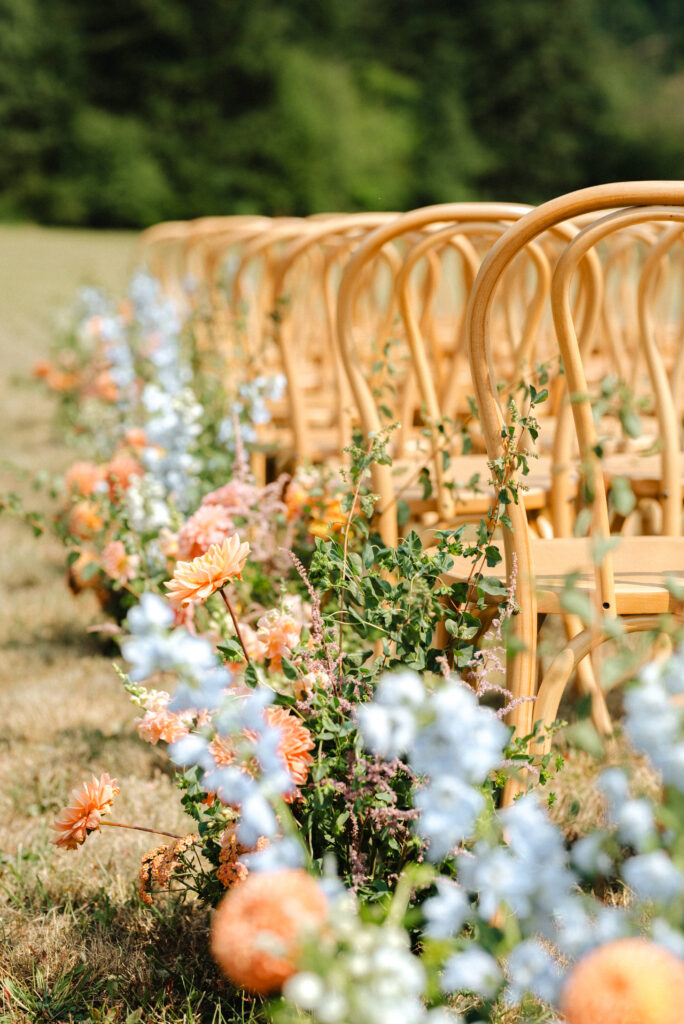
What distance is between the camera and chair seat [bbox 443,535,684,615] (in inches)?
57.7

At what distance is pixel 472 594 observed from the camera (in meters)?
1.45

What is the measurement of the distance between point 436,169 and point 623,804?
3253cm

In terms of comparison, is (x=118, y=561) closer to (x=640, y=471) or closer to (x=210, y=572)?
(x=210, y=572)

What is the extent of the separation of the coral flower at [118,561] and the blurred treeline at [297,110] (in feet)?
87.8

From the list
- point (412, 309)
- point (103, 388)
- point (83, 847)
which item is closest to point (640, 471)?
point (412, 309)

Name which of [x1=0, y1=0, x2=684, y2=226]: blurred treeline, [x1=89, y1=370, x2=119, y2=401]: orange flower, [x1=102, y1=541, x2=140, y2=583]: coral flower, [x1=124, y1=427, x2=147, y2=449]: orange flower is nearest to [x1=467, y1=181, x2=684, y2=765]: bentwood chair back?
[x1=102, y1=541, x2=140, y2=583]: coral flower

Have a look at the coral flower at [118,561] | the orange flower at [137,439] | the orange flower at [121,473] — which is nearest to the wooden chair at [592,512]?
the coral flower at [118,561]

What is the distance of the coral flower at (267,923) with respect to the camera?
2.27 feet

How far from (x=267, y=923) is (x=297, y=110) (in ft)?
98.7

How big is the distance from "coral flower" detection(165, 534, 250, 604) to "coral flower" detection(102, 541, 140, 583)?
3.27 feet

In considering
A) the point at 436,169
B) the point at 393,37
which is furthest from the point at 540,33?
the point at 436,169

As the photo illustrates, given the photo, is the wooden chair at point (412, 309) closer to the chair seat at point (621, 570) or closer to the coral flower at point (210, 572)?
the chair seat at point (621, 570)

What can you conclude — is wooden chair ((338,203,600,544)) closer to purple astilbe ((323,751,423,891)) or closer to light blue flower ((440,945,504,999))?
purple astilbe ((323,751,423,891))

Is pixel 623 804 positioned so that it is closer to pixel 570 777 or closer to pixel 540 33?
pixel 570 777
